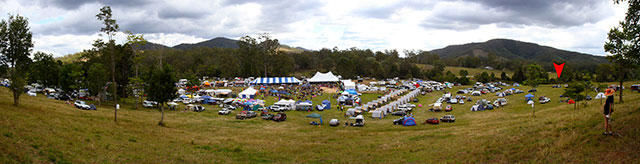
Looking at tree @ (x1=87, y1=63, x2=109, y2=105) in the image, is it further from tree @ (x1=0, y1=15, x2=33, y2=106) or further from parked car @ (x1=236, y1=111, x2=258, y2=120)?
parked car @ (x1=236, y1=111, x2=258, y2=120)

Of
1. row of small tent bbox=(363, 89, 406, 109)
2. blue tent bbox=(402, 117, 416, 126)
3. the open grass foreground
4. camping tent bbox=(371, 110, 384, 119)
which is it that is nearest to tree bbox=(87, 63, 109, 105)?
the open grass foreground

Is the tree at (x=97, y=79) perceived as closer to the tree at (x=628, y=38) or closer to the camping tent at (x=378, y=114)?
the camping tent at (x=378, y=114)

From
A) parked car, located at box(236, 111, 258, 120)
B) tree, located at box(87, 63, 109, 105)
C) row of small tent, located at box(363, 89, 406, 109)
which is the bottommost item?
parked car, located at box(236, 111, 258, 120)

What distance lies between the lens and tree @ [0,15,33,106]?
20.7m

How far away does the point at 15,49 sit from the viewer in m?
21.2

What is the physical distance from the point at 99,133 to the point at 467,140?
17.4 metres

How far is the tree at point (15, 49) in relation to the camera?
20688 mm

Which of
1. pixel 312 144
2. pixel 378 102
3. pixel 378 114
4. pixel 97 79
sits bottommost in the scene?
pixel 312 144

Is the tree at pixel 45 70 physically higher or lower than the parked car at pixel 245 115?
higher

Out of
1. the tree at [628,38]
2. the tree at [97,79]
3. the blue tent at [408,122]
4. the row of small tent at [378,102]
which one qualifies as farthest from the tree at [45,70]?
the tree at [628,38]

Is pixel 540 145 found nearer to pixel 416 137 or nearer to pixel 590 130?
pixel 590 130

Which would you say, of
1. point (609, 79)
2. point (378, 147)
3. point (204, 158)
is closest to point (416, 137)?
point (378, 147)

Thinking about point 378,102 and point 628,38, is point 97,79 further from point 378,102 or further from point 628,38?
point 628,38

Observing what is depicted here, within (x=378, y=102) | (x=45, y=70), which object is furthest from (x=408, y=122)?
(x=45, y=70)
